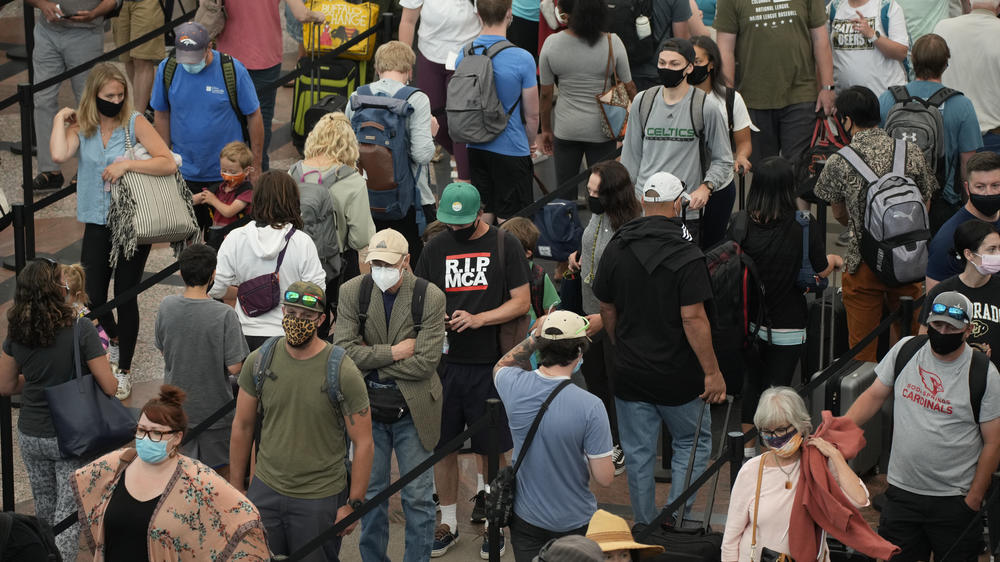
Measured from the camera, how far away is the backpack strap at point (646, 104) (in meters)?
8.26

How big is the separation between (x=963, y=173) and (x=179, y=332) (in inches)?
195

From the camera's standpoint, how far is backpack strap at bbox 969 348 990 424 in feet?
20.1

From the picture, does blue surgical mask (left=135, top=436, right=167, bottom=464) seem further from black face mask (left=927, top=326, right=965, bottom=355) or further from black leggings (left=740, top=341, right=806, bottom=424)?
black leggings (left=740, top=341, right=806, bottom=424)

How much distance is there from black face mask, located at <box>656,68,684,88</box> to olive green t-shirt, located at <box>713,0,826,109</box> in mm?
1720

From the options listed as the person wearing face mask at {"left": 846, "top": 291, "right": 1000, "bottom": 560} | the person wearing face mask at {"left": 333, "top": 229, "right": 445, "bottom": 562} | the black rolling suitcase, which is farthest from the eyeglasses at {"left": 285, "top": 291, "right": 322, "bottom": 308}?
the person wearing face mask at {"left": 846, "top": 291, "right": 1000, "bottom": 560}

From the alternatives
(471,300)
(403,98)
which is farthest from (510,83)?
(471,300)

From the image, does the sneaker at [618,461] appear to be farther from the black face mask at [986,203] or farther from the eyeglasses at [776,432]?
the eyeglasses at [776,432]

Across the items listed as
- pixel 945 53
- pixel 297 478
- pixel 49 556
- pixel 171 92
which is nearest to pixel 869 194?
pixel 945 53

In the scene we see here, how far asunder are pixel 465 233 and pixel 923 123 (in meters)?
3.20

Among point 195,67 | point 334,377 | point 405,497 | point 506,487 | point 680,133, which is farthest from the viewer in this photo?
point 195,67

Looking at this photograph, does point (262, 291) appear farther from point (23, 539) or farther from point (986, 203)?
point (986, 203)

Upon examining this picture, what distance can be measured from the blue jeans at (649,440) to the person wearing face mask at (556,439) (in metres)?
1.14

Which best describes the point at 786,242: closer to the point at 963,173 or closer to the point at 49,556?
the point at 963,173

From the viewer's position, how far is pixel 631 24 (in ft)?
32.0
